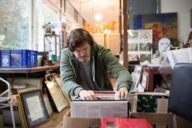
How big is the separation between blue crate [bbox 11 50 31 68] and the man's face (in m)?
1.88

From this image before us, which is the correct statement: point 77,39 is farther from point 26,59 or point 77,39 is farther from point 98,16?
point 98,16

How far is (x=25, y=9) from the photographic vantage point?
500 cm

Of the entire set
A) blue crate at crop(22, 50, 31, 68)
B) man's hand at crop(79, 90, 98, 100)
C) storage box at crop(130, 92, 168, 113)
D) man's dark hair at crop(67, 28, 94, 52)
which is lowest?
storage box at crop(130, 92, 168, 113)

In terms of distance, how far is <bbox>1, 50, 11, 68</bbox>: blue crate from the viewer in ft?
11.8

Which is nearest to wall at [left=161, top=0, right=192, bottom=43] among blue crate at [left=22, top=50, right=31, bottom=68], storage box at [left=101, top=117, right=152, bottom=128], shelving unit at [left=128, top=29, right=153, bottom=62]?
shelving unit at [left=128, top=29, right=153, bottom=62]

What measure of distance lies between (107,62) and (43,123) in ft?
6.40

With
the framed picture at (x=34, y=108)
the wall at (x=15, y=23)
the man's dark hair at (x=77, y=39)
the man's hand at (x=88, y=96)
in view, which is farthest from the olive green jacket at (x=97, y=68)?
the wall at (x=15, y=23)

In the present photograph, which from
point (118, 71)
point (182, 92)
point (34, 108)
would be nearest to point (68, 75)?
point (118, 71)

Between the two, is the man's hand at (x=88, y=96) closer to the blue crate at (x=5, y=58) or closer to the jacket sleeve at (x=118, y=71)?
the jacket sleeve at (x=118, y=71)

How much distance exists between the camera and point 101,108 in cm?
137

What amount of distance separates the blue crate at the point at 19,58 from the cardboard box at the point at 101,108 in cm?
242

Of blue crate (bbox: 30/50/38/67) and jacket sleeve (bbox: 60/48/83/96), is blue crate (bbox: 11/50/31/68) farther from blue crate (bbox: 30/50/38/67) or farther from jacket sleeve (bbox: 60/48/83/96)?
jacket sleeve (bbox: 60/48/83/96)

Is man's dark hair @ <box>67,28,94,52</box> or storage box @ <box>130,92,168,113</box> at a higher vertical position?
man's dark hair @ <box>67,28,94,52</box>

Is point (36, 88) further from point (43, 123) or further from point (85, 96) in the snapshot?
point (85, 96)
